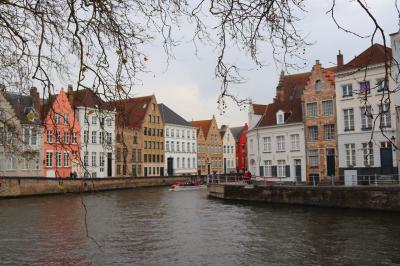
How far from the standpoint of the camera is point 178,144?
63312mm

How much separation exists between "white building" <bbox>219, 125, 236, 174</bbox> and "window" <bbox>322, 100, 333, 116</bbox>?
3761 cm

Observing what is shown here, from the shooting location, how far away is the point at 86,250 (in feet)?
44.3

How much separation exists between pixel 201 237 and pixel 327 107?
21.9 meters

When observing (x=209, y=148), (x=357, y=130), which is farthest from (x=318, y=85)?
(x=209, y=148)

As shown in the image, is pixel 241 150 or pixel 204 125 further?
pixel 241 150

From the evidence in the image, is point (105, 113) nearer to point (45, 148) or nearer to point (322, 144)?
point (322, 144)

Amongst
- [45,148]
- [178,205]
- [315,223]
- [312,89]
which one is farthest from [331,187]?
[45,148]

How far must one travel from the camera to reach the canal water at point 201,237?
12.2 meters

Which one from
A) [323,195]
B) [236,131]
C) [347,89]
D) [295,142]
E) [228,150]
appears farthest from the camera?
[236,131]

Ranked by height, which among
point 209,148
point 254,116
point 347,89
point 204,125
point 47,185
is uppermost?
point 204,125

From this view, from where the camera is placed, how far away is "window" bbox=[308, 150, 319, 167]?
35.1 metres

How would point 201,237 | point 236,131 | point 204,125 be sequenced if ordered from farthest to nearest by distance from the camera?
A: point 236,131
point 204,125
point 201,237

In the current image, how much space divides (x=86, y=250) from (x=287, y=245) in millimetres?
5958

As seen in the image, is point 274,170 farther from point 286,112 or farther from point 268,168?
point 286,112
